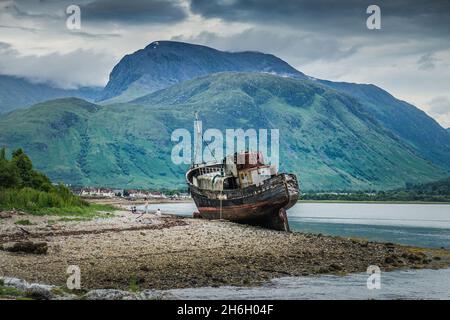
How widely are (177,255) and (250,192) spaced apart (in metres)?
26.9

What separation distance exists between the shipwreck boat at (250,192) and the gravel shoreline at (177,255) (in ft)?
19.1

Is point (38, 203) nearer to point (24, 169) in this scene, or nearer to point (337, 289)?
point (24, 169)

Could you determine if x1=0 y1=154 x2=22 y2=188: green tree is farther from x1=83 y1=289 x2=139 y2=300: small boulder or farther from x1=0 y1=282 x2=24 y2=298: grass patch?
x1=83 y1=289 x2=139 y2=300: small boulder

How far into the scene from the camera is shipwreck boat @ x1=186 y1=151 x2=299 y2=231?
66125 mm

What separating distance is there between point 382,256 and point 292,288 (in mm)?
16373

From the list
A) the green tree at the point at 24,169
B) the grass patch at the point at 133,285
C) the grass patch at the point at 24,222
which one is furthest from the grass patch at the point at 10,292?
the green tree at the point at 24,169

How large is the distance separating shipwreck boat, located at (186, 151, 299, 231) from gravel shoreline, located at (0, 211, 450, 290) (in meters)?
5.81

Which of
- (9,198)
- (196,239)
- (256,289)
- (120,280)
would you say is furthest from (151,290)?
(9,198)

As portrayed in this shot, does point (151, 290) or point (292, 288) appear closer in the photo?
point (151, 290)

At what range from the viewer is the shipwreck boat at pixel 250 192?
66.1 metres

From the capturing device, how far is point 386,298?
3278 centimetres

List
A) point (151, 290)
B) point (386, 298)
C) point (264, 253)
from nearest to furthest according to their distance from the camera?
point (151, 290), point (386, 298), point (264, 253)
